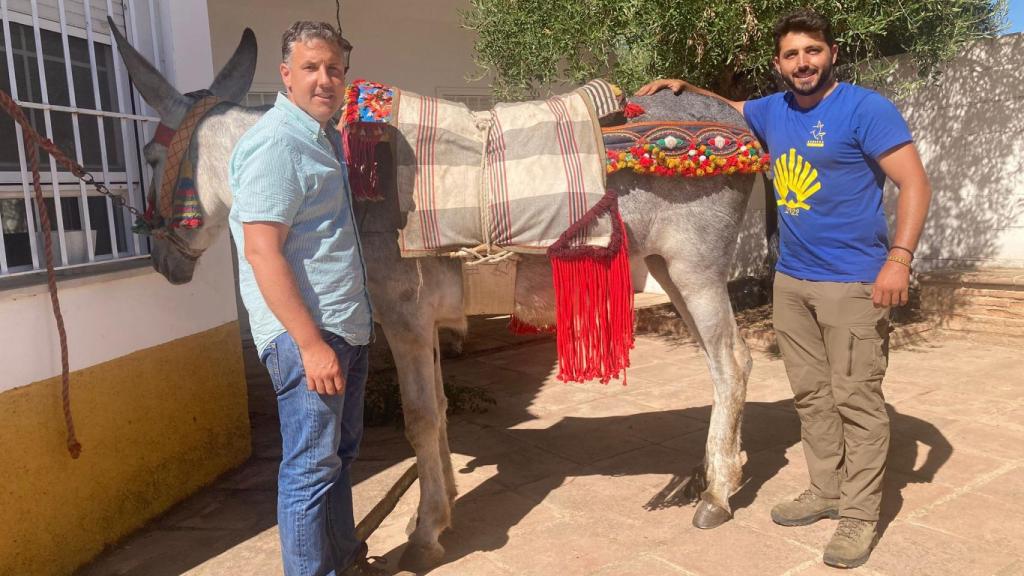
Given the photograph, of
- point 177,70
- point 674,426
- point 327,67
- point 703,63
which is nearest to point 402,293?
point 327,67

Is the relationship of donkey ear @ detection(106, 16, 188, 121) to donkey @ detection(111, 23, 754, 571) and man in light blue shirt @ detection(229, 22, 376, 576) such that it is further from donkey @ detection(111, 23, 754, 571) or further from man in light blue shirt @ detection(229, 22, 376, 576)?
man in light blue shirt @ detection(229, 22, 376, 576)

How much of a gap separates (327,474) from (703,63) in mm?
4489

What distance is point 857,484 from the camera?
294 centimetres

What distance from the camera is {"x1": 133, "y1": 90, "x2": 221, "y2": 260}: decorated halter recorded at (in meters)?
2.79

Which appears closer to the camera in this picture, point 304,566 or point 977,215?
point 304,566

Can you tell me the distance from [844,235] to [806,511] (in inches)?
47.2

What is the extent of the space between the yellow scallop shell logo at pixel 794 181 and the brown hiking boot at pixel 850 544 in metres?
1.25

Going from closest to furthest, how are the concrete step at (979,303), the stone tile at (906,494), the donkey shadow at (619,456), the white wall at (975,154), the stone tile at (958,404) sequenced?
the stone tile at (906,494) < the donkey shadow at (619,456) < the stone tile at (958,404) < the concrete step at (979,303) < the white wall at (975,154)

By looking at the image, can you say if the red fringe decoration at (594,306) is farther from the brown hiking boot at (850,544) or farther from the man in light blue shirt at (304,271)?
the brown hiking boot at (850,544)

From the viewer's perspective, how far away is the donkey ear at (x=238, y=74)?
3.10 m

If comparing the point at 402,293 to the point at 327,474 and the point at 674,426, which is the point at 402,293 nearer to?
the point at 327,474

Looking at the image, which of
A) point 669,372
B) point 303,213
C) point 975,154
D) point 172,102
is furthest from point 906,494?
point 975,154

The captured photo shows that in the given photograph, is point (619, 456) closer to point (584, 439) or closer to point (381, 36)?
point (584, 439)

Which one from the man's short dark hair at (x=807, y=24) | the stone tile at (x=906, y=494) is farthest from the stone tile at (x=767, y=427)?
→ the man's short dark hair at (x=807, y=24)
